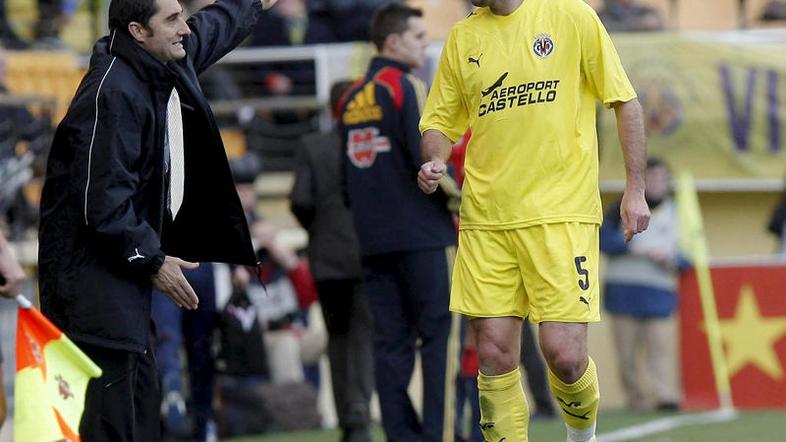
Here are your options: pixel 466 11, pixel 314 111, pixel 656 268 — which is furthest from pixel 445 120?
pixel 466 11

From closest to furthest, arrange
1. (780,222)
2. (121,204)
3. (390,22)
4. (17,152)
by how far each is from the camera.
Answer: (121,204), (390,22), (17,152), (780,222)

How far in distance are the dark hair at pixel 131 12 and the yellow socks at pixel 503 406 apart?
2.03 m

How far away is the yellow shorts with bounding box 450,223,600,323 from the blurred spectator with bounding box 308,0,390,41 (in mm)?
9461

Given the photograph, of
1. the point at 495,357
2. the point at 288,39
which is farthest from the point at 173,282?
the point at 288,39

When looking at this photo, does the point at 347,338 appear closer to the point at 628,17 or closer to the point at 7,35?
the point at 7,35

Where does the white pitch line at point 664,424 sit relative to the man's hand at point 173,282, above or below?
below

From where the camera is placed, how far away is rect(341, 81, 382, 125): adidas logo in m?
9.18

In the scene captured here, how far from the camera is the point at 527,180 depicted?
7102 millimetres

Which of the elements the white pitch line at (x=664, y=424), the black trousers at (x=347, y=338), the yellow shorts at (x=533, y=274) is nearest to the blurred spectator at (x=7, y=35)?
the black trousers at (x=347, y=338)

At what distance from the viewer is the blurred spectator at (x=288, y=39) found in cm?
1655

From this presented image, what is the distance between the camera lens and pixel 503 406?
718 cm

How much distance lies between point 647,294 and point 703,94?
253cm

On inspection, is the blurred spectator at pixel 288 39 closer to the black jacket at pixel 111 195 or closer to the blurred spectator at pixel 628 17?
the blurred spectator at pixel 628 17

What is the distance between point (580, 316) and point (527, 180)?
60cm
